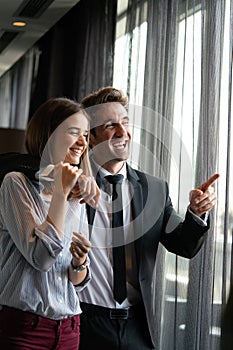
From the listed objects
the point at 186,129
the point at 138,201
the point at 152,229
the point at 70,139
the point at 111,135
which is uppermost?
the point at 186,129

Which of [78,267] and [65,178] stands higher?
[65,178]

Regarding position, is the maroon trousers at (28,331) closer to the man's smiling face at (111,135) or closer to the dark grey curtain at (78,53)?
the man's smiling face at (111,135)

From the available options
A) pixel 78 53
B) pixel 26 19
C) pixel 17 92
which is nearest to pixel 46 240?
pixel 26 19

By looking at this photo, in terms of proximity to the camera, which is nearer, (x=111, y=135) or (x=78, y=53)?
(x=111, y=135)

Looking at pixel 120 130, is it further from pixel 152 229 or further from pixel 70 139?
pixel 70 139

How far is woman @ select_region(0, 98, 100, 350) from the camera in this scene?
2.04 meters

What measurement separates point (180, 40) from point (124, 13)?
1.16m

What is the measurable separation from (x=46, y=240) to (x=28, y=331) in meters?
0.27

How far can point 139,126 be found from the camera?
3988 millimetres

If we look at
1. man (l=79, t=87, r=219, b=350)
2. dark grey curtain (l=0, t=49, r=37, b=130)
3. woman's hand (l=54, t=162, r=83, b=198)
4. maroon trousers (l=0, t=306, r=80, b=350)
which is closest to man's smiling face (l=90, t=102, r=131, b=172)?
man (l=79, t=87, r=219, b=350)

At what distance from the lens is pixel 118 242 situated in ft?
8.87

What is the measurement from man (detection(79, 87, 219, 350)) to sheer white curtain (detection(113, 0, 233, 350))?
42 centimetres

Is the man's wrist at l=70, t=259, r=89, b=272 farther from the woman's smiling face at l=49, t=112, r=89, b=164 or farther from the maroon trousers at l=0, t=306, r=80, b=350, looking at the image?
the woman's smiling face at l=49, t=112, r=89, b=164

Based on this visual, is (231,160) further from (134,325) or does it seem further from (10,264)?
(10,264)
